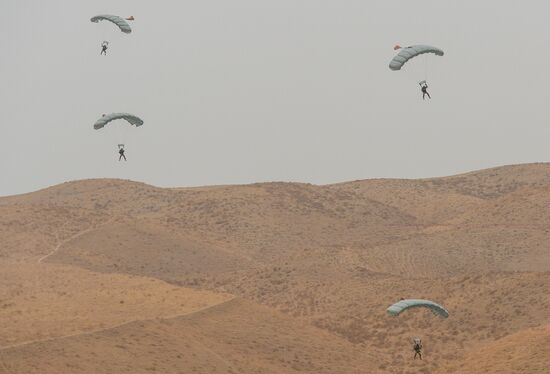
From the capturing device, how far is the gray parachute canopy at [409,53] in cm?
5734

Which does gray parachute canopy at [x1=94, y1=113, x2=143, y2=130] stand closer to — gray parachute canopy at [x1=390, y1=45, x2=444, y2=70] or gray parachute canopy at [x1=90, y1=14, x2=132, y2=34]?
gray parachute canopy at [x1=90, y1=14, x2=132, y2=34]

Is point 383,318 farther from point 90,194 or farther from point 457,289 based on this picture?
point 90,194

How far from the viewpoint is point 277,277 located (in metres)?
83.8

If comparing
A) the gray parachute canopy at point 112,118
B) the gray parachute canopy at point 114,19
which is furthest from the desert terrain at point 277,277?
the gray parachute canopy at point 114,19

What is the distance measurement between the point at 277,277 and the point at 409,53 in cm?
3024

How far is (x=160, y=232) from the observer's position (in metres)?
101

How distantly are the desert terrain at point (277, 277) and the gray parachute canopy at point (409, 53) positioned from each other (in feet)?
51.6

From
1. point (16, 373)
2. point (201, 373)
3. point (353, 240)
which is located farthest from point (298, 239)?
point (16, 373)

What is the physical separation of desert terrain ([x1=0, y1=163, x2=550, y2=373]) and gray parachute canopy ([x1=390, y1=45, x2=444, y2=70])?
15717 millimetres

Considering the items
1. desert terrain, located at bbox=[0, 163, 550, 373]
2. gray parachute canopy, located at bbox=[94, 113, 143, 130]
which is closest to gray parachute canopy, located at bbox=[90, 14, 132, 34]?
gray parachute canopy, located at bbox=[94, 113, 143, 130]

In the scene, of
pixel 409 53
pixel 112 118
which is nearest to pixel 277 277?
pixel 112 118

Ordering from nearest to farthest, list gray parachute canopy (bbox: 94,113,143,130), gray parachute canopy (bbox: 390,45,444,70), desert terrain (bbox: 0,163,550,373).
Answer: desert terrain (bbox: 0,163,550,373) → gray parachute canopy (bbox: 390,45,444,70) → gray parachute canopy (bbox: 94,113,143,130)

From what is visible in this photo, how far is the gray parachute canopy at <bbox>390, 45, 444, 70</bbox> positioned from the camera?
57.3 meters

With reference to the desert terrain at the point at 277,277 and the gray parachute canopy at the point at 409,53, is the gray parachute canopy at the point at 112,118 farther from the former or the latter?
the gray parachute canopy at the point at 409,53
